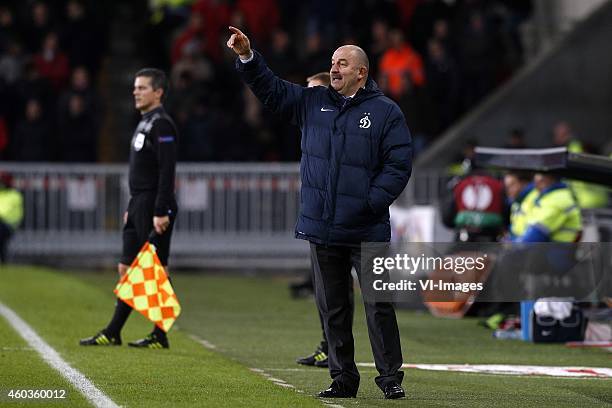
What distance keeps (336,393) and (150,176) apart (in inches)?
149

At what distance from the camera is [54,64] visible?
28031 millimetres

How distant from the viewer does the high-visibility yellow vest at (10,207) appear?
83.8ft

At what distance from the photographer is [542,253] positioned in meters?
13.3

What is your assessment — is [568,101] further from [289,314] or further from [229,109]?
[289,314]

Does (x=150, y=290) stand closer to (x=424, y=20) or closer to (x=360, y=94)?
(x=360, y=94)

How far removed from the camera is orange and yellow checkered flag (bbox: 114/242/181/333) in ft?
44.3

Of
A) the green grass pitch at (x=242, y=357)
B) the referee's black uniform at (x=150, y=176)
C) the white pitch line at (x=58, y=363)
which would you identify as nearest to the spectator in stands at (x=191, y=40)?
the green grass pitch at (x=242, y=357)

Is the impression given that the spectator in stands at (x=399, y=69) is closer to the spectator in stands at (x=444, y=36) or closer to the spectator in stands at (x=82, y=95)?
the spectator in stands at (x=444, y=36)

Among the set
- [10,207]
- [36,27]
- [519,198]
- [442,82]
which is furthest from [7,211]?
[519,198]

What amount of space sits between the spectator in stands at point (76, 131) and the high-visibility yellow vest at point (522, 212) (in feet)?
36.5

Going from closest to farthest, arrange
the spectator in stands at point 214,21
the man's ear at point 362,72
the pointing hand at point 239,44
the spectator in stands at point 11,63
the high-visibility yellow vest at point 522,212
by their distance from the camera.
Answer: the pointing hand at point 239,44, the man's ear at point 362,72, the high-visibility yellow vest at point 522,212, the spectator in stands at point 11,63, the spectator in stands at point 214,21

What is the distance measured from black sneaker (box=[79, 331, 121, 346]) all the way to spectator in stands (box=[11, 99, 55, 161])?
13.2 metres

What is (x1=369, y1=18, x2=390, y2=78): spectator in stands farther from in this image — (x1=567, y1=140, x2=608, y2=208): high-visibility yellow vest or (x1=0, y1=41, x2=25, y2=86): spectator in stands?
(x1=567, y1=140, x2=608, y2=208): high-visibility yellow vest

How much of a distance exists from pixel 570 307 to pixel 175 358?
4.47 meters
